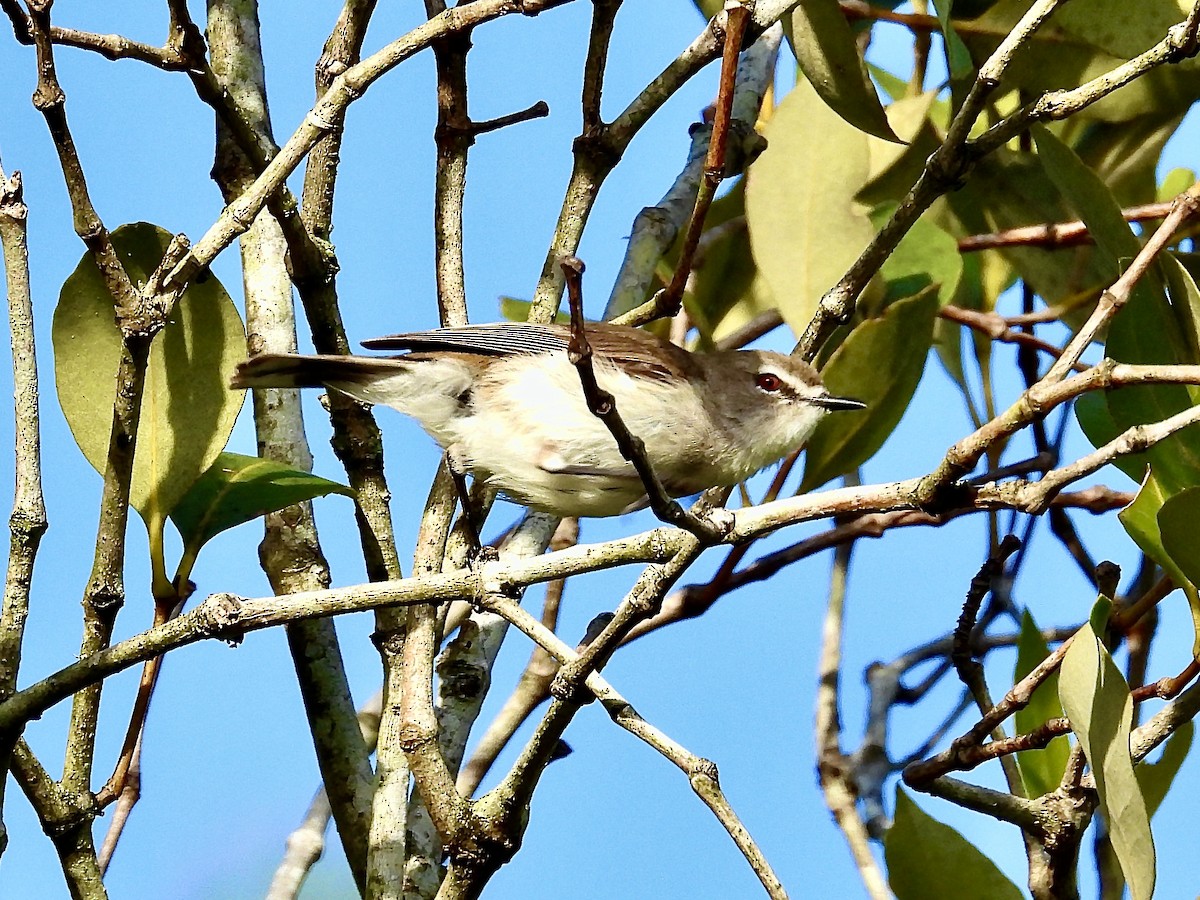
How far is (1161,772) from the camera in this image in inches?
82.9

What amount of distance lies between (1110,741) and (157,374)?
1492 mm

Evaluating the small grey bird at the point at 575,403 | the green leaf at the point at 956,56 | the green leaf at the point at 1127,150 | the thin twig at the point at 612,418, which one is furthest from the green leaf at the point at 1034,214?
the thin twig at the point at 612,418

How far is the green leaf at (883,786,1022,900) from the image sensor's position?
1920 mm

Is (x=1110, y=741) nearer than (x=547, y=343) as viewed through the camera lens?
Yes

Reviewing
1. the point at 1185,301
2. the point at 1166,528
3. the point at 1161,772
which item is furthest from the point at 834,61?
the point at 1161,772

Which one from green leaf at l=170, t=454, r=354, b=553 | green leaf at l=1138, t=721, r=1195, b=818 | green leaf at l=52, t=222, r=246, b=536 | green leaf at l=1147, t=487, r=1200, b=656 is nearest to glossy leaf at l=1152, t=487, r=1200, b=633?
green leaf at l=1147, t=487, r=1200, b=656

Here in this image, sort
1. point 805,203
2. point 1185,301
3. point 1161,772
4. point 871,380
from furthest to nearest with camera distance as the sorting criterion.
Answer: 1. point 805,203
2. point 871,380
3. point 1161,772
4. point 1185,301

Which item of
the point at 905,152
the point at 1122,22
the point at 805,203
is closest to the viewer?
the point at 1122,22

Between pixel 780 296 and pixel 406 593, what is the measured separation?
1118 millimetres

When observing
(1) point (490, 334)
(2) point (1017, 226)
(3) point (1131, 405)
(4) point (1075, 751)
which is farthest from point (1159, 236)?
(1) point (490, 334)

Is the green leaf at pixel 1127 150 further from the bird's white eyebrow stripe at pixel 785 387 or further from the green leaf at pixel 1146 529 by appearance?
the green leaf at pixel 1146 529

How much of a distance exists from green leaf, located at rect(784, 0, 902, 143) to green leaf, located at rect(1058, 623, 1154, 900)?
1.09 m

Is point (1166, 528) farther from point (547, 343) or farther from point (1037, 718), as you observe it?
point (547, 343)

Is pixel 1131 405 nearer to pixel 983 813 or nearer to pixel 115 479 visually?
pixel 983 813
